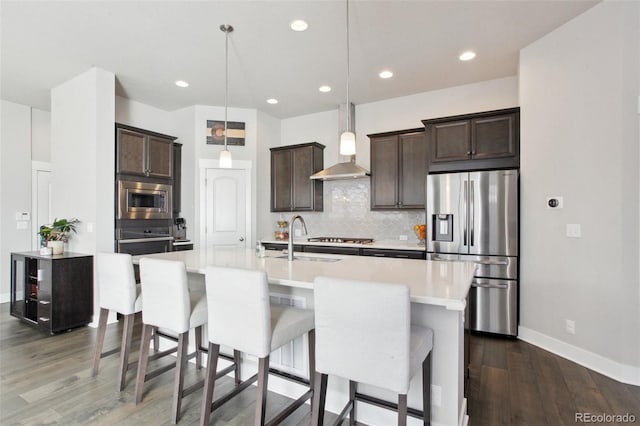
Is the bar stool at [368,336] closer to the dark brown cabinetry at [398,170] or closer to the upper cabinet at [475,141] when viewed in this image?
the upper cabinet at [475,141]

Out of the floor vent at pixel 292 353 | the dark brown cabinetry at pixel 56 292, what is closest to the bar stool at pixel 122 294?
the floor vent at pixel 292 353

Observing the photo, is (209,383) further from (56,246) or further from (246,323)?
(56,246)

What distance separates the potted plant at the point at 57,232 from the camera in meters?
3.78

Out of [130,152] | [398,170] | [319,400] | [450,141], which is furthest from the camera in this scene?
[398,170]

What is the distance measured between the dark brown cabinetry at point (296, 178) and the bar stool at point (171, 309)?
3115 millimetres

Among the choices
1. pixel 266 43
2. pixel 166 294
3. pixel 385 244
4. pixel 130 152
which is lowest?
pixel 166 294

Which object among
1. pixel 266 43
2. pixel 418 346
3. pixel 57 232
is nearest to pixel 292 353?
pixel 418 346

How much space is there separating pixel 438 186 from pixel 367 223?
4.98 ft

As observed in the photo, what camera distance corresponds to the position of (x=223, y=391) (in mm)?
2359

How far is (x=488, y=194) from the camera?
3.40 meters

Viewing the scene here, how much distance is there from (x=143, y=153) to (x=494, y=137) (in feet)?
14.2

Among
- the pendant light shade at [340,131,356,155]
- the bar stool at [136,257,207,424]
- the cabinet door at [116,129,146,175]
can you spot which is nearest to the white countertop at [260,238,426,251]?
the pendant light shade at [340,131,356,155]

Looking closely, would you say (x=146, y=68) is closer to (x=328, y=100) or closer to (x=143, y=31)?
(x=143, y=31)

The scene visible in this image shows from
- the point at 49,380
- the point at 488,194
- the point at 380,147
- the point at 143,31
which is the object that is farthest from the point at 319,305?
the point at 380,147
